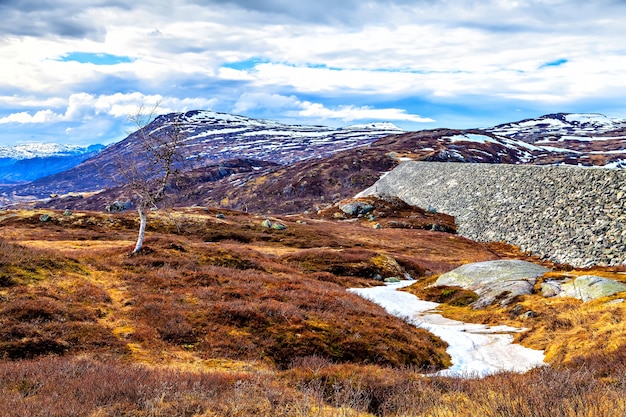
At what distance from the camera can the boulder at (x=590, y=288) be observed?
63.3 feet

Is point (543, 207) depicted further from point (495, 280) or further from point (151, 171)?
point (151, 171)

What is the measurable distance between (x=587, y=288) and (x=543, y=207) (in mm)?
34018

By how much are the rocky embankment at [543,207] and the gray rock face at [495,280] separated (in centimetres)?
1390

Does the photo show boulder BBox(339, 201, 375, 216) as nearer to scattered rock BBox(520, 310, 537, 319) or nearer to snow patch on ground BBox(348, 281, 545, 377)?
snow patch on ground BBox(348, 281, 545, 377)

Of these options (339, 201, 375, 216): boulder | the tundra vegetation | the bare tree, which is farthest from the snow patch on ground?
(339, 201, 375, 216): boulder

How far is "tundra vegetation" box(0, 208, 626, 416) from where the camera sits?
702 centimetres

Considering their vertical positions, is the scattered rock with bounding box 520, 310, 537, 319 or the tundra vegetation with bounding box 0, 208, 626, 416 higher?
the tundra vegetation with bounding box 0, 208, 626, 416

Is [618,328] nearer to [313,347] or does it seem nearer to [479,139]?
Result: [313,347]

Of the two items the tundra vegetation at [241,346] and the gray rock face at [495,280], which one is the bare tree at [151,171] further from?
the gray rock face at [495,280]

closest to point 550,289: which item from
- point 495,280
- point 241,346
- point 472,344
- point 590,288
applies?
point 590,288

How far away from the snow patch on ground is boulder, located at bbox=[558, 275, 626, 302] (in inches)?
175

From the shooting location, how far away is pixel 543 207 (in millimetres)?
50562

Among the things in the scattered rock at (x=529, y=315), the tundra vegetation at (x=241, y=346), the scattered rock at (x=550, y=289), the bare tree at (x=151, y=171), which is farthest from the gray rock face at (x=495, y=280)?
the bare tree at (x=151, y=171)

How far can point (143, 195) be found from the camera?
2736 centimetres
